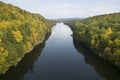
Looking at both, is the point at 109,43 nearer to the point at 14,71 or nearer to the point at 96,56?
the point at 96,56

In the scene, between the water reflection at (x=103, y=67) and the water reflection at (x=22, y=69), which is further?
the water reflection at (x=103, y=67)

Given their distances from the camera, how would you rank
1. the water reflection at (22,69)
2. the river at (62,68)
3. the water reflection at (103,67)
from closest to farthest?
the water reflection at (22,69), the river at (62,68), the water reflection at (103,67)

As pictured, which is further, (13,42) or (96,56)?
(96,56)

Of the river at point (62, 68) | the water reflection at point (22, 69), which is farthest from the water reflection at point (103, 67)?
the water reflection at point (22, 69)

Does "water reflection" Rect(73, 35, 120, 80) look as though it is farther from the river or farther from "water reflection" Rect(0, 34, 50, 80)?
"water reflection" Rect(0, 34, 50, 80)

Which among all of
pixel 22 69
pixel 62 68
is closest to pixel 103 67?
pixel 62 68

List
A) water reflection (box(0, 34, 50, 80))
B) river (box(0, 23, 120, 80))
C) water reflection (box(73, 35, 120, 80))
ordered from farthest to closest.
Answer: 1. water reflection (box(73, 35, 120, 80))
2. river (box(0, 23, 120, 80))
3. water reflection (box(0, 34, 50, 80))

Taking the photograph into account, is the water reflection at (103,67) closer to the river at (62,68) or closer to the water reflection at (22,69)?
the river at (62,68)

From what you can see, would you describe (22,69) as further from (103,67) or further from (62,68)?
(103,67)

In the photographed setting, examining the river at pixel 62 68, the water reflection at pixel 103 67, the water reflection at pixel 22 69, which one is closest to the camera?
the water reflection at pixel 22 69

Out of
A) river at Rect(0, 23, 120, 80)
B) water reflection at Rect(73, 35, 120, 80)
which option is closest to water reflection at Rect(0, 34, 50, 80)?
river at Rect(0, 23, 120, 80)

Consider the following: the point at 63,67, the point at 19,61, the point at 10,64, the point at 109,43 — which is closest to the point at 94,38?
the point at 109,43
